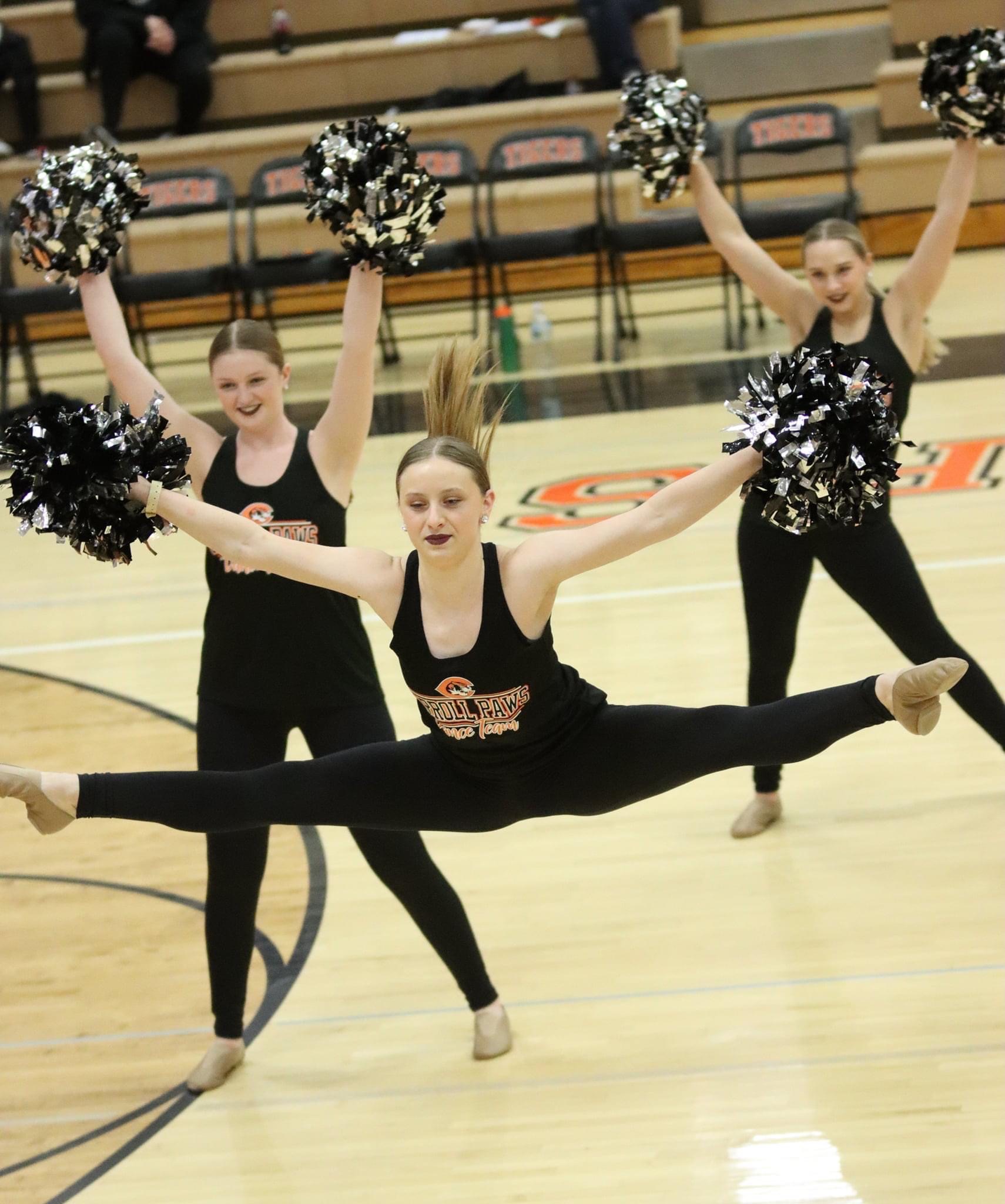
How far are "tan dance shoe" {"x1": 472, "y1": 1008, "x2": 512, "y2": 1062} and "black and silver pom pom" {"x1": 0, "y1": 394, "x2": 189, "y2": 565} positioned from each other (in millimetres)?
1243

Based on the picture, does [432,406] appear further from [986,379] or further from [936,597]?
[986,379]

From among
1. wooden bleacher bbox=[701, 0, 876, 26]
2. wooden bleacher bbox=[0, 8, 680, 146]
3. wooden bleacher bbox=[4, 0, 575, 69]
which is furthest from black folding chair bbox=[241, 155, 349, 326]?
wooden bleacher bbox=[701, 0, 876, 26]

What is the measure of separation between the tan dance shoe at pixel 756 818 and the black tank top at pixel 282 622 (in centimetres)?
128

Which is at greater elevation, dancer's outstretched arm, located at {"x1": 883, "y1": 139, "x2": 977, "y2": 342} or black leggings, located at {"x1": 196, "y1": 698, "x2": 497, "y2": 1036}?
dancer's outstretched arm, located at {"x1": 883, "y1": 139, "x2": 977, "y2": 342}

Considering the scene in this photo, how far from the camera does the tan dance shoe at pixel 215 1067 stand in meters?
3.09

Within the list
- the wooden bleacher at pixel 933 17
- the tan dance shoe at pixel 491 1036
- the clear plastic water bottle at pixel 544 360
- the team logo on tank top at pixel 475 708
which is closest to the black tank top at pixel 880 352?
the team logo on tank top at pixel 475 708

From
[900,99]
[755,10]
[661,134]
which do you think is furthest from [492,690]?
[755,10]

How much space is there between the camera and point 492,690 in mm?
2607

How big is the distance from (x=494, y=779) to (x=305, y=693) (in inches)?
18.6

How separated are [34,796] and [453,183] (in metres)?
7.73

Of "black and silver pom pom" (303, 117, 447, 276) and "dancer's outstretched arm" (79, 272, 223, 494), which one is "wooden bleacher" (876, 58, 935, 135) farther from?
"dancer's outstretched arm" (79, 272, 223, 494)

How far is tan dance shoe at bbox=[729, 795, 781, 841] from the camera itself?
3918 mm

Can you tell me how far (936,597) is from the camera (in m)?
5.16

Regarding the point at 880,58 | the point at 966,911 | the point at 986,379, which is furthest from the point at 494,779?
the point at 880,58
